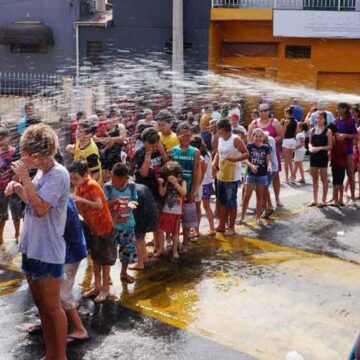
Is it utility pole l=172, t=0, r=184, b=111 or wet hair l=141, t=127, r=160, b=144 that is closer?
wet hair l=141, t=127, r=160, b=144

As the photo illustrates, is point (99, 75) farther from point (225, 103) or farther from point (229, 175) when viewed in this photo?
point (229, 175)

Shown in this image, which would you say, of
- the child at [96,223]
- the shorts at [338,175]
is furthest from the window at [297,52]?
the child at [96,223]

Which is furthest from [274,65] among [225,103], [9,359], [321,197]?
[9,359]

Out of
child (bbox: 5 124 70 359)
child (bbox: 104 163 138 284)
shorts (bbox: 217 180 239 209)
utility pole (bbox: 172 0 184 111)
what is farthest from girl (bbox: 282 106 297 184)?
utility pole (bbox: 172 0 184 111)

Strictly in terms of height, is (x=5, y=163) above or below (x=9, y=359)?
above

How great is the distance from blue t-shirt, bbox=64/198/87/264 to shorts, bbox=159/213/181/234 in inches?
97.3

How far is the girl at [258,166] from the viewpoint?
10000 mm

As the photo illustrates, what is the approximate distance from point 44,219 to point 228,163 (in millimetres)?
4618

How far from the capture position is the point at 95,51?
2547 centimetres

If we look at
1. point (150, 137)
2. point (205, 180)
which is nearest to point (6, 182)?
point (150, 137)

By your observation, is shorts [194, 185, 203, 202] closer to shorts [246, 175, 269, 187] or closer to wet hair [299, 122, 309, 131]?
shorts [246, 175, 269, 187]

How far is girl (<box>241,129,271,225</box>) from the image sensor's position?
10000 mm

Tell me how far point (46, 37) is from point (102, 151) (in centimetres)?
1738

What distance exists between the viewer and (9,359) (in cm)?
552
